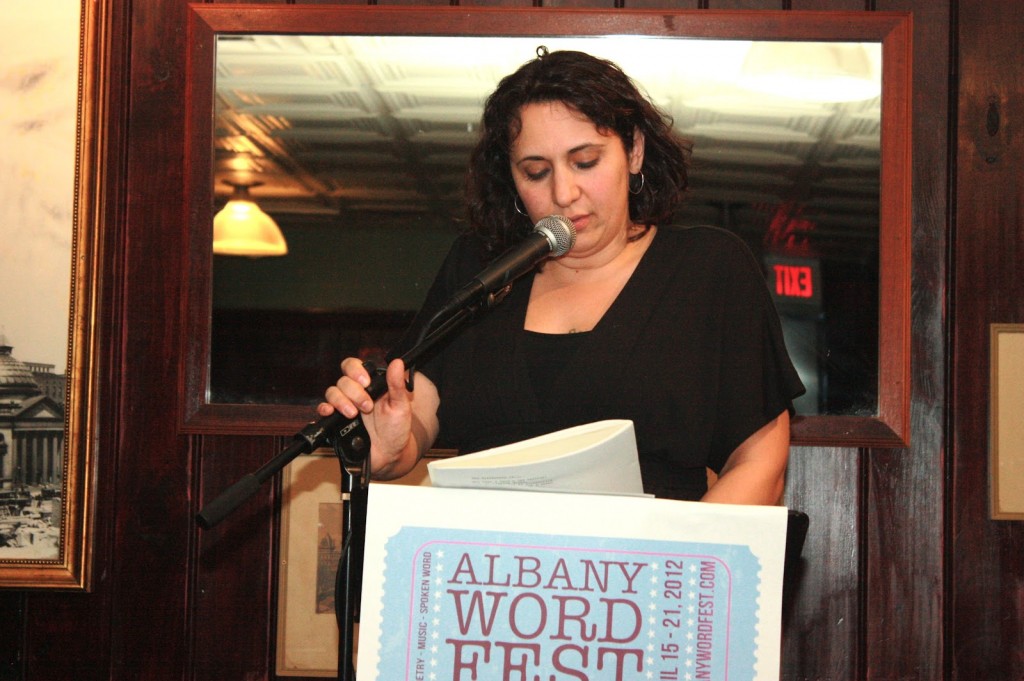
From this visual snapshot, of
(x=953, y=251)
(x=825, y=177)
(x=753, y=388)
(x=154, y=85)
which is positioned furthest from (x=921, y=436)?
(x=154, y=85)

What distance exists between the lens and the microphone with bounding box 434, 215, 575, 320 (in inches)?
49.6

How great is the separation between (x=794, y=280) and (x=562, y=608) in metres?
1.46

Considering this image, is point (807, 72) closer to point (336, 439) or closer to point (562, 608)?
point (336, 439)

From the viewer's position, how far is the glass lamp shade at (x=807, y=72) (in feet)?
7.61

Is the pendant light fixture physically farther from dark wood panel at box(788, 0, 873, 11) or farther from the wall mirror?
dark wood panel at box(788, 0, 873, 11)

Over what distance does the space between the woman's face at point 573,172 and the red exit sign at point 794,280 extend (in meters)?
0.72

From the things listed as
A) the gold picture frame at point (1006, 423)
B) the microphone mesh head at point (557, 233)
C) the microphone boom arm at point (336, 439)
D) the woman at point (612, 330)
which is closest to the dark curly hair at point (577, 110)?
the woman at point (612, 330)

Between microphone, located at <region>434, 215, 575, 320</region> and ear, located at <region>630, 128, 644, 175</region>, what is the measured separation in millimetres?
366

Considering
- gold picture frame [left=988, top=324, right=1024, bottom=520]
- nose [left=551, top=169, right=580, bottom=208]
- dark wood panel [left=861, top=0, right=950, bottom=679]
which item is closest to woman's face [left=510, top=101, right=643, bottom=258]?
nose [left=551, top=169, right=580, bottom=208]

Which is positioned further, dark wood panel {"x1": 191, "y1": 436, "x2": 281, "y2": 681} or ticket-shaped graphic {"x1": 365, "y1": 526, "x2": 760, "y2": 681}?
dark wood panel {"x1": 191, "y1": 436, "x2": 281, "y2": 681}

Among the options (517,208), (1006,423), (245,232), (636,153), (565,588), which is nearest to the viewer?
(565,588)

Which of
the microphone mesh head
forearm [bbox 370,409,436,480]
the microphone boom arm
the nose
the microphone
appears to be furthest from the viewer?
the nose

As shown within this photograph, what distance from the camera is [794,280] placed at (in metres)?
2.30

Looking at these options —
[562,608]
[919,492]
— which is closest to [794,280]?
[919,492]
